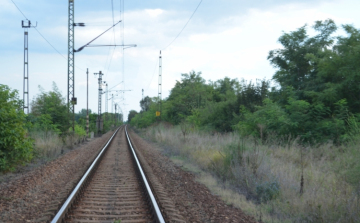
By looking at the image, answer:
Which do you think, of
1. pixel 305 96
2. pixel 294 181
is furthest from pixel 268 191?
pixel 305 96

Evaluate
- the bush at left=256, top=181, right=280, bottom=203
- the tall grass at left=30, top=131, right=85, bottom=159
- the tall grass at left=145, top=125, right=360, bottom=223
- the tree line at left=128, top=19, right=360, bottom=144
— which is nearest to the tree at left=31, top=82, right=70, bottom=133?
the tall grass at left=30, top=131, right=85, bottom=159

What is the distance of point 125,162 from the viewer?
1806 centimetres

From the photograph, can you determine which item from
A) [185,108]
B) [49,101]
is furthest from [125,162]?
[185,108]

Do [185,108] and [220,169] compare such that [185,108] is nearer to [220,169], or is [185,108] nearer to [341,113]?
[341,113]

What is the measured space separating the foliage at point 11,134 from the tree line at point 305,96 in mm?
10022

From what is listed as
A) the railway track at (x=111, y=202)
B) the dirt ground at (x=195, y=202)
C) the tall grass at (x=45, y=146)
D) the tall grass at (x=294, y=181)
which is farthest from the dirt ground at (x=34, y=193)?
the tall grass at (x=294, y=181)

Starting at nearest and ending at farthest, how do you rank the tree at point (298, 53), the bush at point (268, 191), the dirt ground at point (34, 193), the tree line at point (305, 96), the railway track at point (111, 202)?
the railway track at point (111, 202) < the dirt ground at point (34, 193) < the bush at point (268, 191) < the tree line at point (305, 96) < the tree at point (298, 53)

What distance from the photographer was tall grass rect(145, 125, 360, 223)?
802cm

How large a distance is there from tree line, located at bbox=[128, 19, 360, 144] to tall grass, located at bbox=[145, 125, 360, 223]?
6.33 ft

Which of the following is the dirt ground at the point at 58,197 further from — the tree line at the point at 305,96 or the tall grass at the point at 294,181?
the tree line at the point at 305,96

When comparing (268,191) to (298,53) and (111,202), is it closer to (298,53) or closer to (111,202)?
(111,202)

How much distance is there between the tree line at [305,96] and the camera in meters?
19.3

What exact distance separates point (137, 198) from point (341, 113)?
14.0 m

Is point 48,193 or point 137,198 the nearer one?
point 137,198
